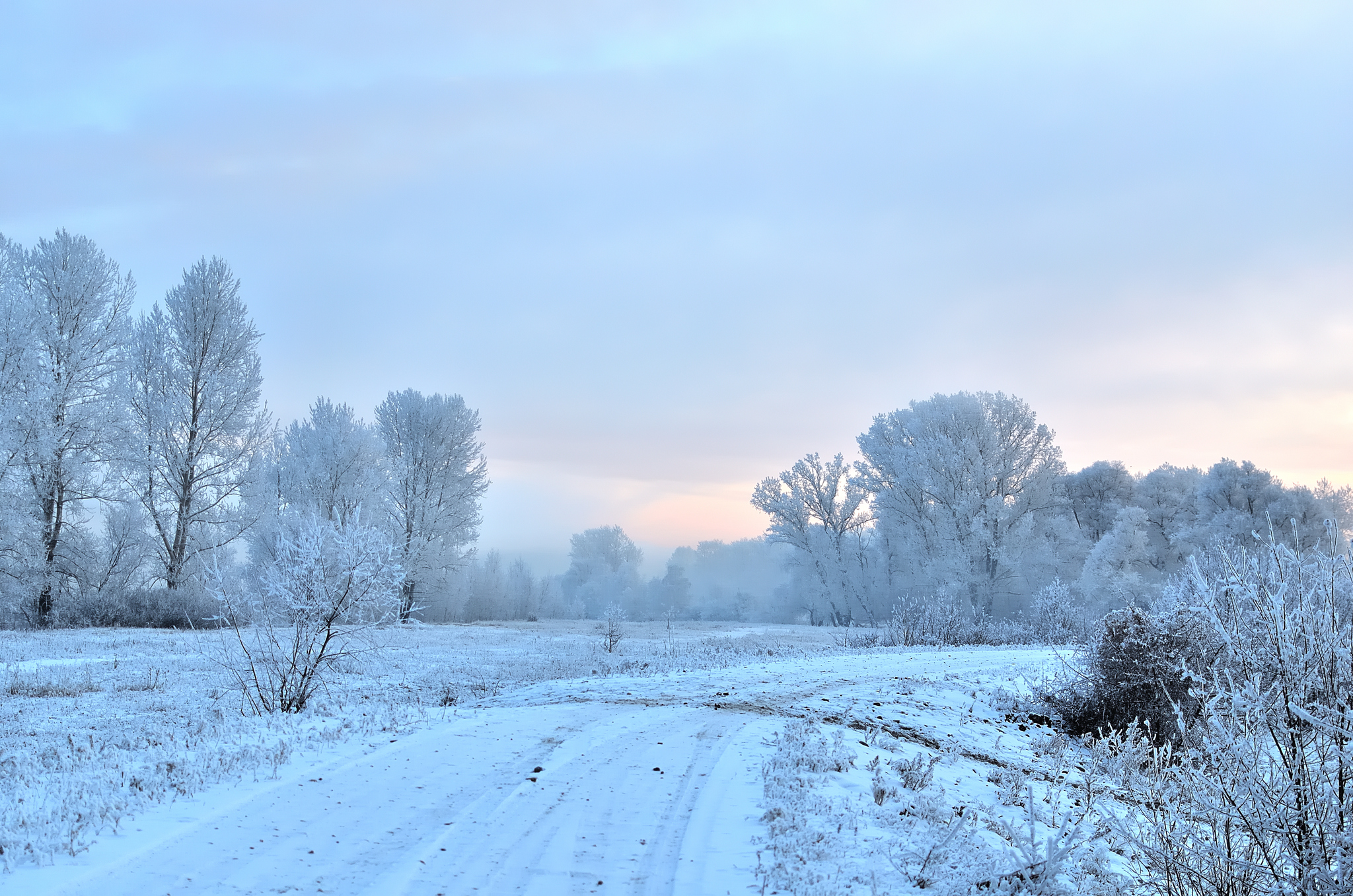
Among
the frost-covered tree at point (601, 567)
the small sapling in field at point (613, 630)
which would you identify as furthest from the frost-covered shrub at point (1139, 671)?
the frost-covered tree at point (601, 567)

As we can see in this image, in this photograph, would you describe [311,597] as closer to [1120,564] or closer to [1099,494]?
[1120,564]

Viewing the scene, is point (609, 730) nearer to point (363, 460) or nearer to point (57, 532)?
point (57, 532)

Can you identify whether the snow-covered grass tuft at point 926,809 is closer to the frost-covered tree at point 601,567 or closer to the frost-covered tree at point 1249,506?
the frost-covered tree at point 1249,506

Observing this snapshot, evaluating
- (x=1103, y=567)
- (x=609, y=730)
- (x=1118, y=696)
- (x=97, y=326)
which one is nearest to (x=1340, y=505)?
(x=1103, y=567)

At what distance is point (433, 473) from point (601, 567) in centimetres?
3715

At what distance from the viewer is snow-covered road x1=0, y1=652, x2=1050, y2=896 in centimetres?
445

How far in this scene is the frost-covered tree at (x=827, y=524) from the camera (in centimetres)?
4334

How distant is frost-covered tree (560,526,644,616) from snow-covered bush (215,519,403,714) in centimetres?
6048

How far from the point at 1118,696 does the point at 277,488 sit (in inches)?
1327

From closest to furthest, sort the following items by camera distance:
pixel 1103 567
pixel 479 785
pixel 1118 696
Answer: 1. pixel 479 785
2. pixel 1118 696
3. pixel 1103 567

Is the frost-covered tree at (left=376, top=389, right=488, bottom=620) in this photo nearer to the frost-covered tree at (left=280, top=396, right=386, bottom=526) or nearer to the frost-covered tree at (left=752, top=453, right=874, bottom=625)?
the frost-covered tree at (left=280, top=396, right=386, bottom=526)

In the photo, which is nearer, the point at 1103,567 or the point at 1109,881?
the point at 1109,881

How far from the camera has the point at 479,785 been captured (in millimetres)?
6426

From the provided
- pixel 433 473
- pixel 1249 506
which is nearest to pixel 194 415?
pixel 433 473
